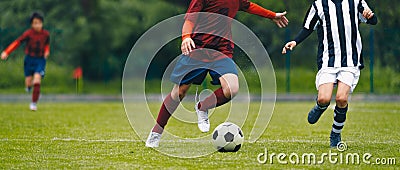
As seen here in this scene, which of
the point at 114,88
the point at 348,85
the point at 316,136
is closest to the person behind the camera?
the point at 348,85

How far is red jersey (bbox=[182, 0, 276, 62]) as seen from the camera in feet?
25.5

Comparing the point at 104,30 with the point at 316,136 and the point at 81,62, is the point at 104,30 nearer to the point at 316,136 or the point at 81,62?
the point at 81,62

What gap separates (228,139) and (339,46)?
4.93 feet

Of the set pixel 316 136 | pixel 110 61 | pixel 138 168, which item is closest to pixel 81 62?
Answer: pixel 110 61

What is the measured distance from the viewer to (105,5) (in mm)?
30578

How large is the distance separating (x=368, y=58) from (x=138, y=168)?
18.6m

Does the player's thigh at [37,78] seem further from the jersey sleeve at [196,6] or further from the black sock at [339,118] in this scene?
the black sock at [339,118]

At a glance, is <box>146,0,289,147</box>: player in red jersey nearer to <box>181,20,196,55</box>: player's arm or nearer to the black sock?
<box>181,20,196,55</box>: player's arm

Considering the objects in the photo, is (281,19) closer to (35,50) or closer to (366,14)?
(366,14)

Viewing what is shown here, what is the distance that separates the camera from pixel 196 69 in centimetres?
780

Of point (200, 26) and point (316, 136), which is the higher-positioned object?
point (200, 26)

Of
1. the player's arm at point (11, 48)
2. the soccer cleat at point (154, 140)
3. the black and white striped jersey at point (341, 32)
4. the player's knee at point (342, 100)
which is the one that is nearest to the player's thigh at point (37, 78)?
the player's arm at point (11, 48)

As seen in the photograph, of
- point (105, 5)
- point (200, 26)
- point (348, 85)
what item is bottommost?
point (348, 85)

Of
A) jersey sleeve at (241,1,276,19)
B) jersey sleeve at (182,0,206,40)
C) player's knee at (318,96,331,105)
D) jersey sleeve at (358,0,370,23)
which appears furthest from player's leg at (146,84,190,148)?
jersey sleeve at (358,0,370,23)
